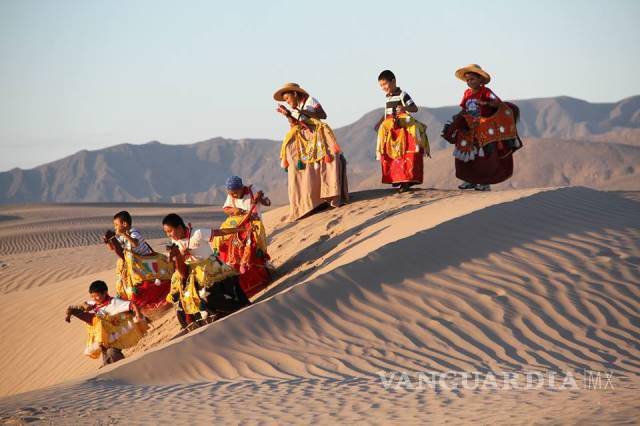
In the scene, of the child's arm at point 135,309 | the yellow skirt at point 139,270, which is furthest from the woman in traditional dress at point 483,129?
the child's arm at point 135,309

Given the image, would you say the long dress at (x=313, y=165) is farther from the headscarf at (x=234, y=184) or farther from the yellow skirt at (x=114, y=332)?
the yellow skirt at (x=114, y=332)

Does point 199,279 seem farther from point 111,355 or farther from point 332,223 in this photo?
point 332,223

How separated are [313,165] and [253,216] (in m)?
2.04

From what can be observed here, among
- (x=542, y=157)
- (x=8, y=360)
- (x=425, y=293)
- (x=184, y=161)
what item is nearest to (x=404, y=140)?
(x=425, y=293)

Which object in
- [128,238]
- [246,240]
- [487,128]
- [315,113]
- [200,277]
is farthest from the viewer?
[487,128]

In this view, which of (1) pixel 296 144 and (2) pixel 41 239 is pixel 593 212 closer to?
(1) pixel 296 144

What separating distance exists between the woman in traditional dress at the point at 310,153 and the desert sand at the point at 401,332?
11.5 inches

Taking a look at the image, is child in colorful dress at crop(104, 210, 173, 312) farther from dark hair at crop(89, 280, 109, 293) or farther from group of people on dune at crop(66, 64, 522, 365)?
dark hair at crop(89, 280, 109, 293)

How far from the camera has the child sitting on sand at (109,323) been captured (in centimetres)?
933

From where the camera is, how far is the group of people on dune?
9.41 meters

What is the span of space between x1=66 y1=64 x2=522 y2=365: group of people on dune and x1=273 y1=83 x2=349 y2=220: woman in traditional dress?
0.01 metres

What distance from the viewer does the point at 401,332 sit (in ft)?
27.8

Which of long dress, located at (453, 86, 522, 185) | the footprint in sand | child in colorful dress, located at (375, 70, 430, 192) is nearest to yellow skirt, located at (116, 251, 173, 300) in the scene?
the footprint in sand

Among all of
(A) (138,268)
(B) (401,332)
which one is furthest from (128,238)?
(B) (401,332)
